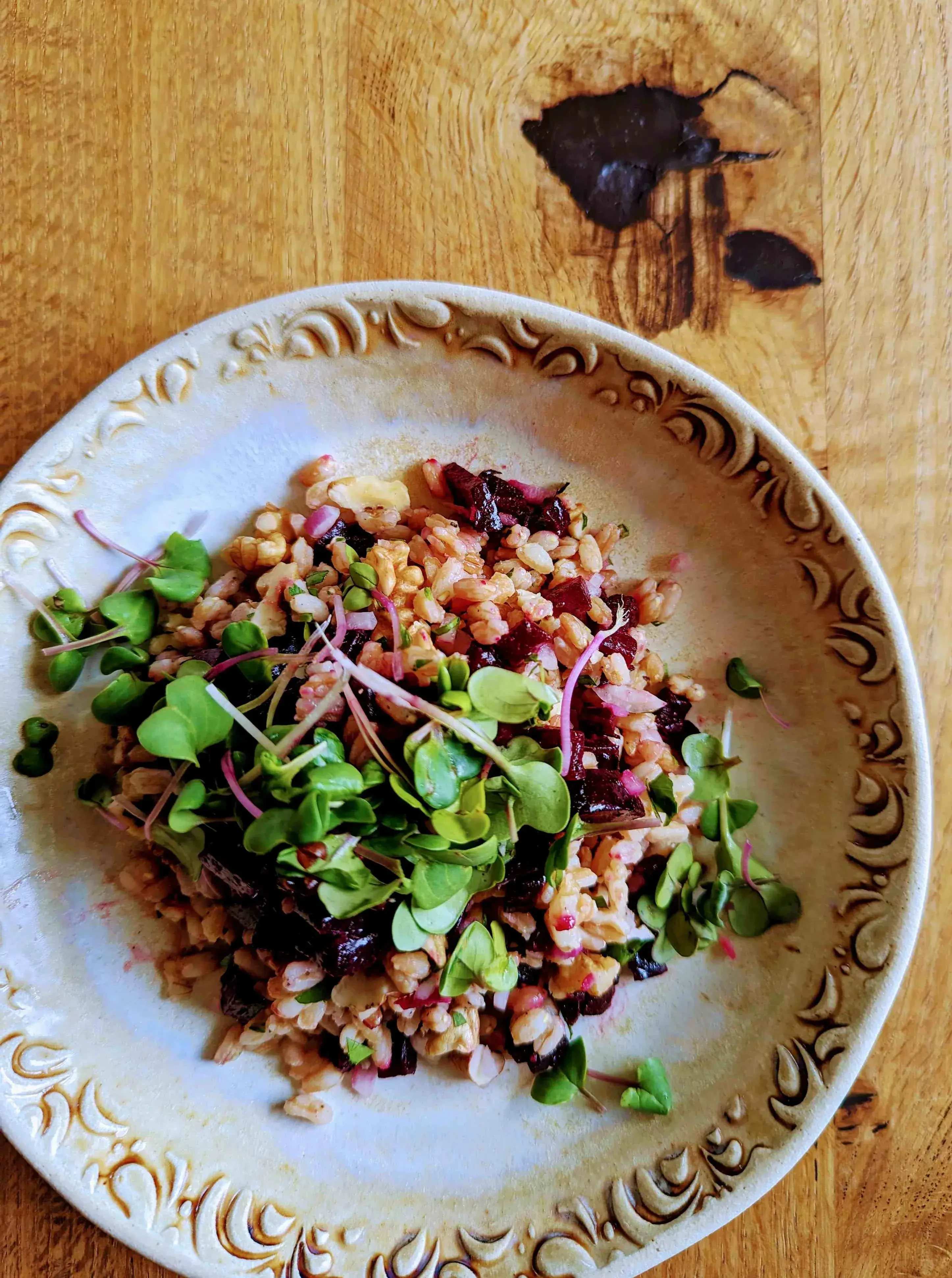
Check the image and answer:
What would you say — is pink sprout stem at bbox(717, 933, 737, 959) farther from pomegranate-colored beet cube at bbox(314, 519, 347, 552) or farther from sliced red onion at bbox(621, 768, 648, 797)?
pomegranate-colored beet cube at bbox(314, 519, 347, 552)

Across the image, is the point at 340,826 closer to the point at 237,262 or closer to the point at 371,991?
the point at 371,991

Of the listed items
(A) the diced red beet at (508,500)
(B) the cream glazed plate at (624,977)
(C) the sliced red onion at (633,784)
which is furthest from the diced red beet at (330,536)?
(C) the sliced red onion at (633,784)

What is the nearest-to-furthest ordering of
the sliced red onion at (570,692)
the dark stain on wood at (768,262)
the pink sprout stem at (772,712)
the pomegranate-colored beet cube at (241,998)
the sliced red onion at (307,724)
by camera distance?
1. the sliced red onion at (307,724)
2. the sliced red onion at (570,692)
3. the pomegranate-colored beet cube at (241,998)
4. the pink sprout stem at (772,712)
5. the dark stain on wood at (768,262)

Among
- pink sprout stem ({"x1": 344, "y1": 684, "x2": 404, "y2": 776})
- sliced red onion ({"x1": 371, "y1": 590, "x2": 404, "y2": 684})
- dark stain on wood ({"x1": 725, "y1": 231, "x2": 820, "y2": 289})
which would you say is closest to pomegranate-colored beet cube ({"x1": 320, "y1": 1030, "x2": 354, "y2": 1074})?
pink sprout stem ({"x1": 344, "y1": 684, "x2": 404, "y2": 776})

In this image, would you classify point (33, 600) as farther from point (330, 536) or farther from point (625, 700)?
point (625, 700)

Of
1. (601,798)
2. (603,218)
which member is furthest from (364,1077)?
(603,218)

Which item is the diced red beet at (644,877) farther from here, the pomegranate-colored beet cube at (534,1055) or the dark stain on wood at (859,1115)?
the dark stain on wood at (859,1115)

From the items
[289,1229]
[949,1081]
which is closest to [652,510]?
[949,1081]
